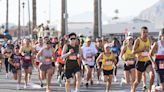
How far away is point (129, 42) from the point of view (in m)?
16.7

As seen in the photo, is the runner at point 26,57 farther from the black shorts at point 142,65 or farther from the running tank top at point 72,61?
the black shorts at point 142,65

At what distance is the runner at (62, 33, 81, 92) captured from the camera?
14.3 metres

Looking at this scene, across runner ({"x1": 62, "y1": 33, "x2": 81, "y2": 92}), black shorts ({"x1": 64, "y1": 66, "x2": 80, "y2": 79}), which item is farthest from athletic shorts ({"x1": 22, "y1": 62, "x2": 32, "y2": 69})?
black shorts ({"x1": 64, "y1": 66, "x2": 80, "y2": 79})

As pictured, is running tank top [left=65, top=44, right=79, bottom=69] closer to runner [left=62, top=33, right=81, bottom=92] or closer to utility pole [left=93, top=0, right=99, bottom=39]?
runner [left=62, top=33, right=81, bottom=92]

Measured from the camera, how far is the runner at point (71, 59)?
14320 mm

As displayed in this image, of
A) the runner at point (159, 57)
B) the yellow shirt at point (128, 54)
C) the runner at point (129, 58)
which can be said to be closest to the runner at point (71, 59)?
the runner at point (129, 58)

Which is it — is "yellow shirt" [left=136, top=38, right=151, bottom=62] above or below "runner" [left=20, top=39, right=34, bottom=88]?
above

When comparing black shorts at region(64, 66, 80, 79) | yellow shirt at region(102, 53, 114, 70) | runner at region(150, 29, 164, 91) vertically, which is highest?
runner at region(150, 29, 164, 91)

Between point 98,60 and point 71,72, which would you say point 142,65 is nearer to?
point 71,72

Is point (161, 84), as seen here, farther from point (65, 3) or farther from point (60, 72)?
point (65, 3)

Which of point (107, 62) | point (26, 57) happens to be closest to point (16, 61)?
point (26, 57)

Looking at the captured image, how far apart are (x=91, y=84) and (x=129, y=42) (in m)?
3.09

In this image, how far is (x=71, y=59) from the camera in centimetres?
1455

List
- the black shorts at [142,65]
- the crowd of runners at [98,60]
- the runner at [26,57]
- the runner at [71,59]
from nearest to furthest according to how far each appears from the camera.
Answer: the crowd of runners at [98,60] < the black shorts at [142,65] < the runner at [71,59] < the runner at [26,57]
